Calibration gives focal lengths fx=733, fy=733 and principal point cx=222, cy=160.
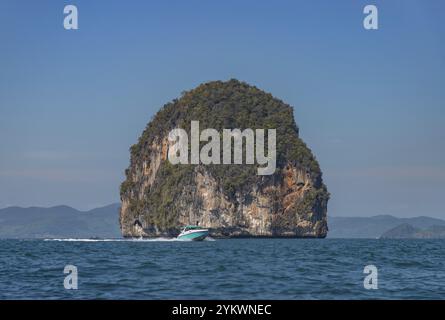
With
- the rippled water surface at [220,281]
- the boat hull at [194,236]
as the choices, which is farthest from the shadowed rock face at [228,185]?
the rippled water surface at [220,281]

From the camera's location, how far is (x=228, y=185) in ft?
557

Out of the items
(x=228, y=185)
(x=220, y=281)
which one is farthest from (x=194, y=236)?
(x=220, y=281)

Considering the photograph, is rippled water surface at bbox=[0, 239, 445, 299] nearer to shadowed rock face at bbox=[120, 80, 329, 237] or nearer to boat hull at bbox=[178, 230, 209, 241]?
boat hull at bbox=[178, 230, 209, 241]

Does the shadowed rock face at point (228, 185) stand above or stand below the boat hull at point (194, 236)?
above

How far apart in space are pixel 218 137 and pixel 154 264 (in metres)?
128

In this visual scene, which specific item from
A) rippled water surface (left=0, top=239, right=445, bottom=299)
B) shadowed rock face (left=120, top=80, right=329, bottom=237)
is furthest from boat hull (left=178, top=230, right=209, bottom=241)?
rippled water surface (left=0, top=239, right=445, bottom=299)

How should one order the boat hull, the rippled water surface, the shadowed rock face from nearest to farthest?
the rippled water surface < the boat hull < the shadowed rock face

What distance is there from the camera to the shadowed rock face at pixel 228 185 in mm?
170000

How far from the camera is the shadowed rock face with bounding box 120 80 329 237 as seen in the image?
170m

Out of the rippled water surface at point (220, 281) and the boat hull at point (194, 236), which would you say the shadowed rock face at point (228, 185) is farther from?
the rippled water surface at point (220, 281)
